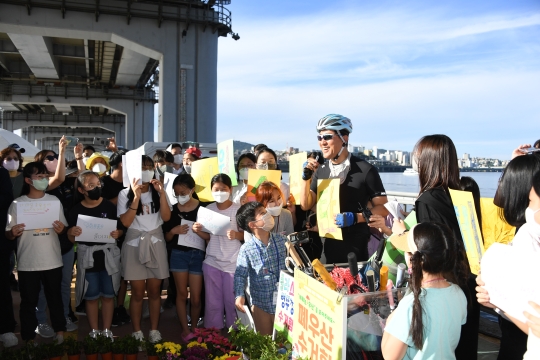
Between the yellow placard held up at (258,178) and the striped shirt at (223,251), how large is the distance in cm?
34

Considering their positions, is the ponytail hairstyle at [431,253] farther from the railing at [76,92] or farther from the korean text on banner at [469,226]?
the railing at [76,92]

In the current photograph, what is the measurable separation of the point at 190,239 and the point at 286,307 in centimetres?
204

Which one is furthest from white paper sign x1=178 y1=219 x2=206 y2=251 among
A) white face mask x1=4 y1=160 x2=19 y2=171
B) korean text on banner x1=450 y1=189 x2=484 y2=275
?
korean text on banner x1=450 y1=189 x2=484 y2=275

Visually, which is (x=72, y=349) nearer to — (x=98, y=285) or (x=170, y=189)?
(x=98, y=285)

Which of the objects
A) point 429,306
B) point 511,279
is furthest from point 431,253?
point 511,279

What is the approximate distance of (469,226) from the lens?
2734 millimetres

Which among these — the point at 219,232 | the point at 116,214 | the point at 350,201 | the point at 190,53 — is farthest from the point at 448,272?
the point at 190,53

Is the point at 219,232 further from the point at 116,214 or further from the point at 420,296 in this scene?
the point at 420,296

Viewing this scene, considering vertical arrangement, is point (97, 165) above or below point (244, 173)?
above

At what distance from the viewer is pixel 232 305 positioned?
15.4ft

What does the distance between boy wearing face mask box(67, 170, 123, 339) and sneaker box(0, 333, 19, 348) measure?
73cm

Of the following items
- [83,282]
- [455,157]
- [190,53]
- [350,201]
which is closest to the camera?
[455,157]

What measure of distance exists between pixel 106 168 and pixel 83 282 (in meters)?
2.43

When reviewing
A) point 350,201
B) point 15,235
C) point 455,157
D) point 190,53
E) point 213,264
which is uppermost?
point 190,53
